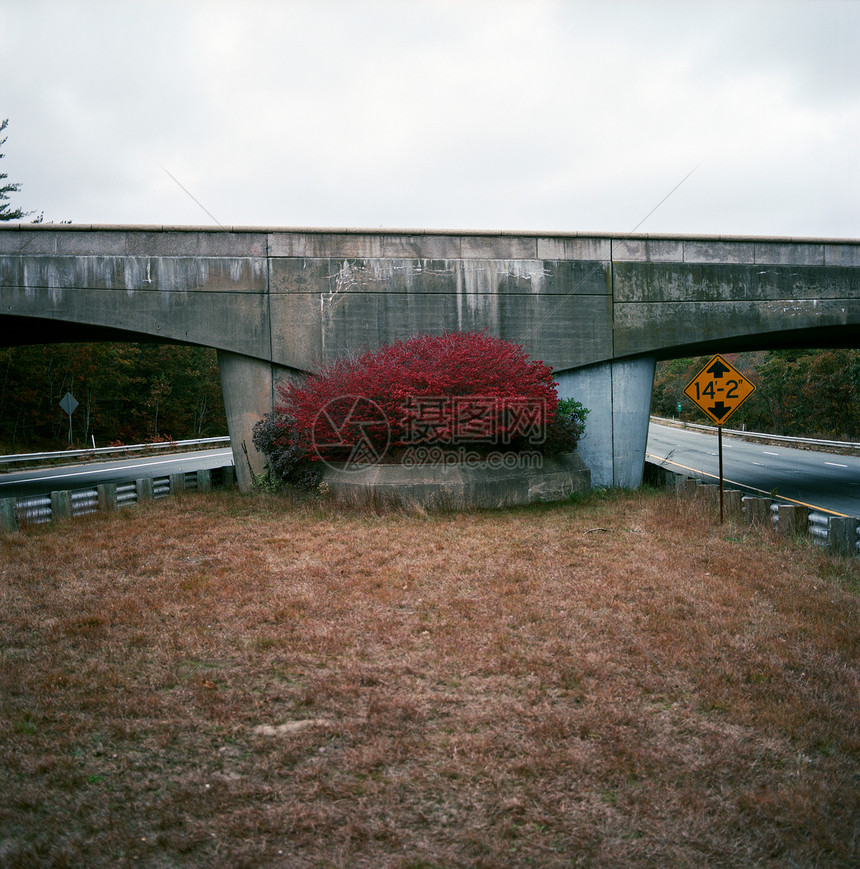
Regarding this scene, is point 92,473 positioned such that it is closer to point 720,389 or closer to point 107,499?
point 107,499

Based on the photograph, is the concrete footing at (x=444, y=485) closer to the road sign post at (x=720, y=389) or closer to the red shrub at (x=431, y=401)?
the red shrub at (x=431, y=401)

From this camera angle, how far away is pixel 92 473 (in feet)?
74.3

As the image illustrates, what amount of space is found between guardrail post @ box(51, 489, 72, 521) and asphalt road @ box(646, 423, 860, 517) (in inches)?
554

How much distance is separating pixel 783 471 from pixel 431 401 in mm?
14640

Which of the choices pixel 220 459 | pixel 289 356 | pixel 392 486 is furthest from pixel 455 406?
pixel 220 459

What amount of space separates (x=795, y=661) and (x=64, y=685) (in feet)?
19.5

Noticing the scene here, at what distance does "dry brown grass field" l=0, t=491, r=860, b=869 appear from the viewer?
10.3ft

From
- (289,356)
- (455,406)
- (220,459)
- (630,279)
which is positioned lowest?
(220,459)

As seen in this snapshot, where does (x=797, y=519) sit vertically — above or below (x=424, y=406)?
below

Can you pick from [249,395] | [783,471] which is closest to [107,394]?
[249,395]

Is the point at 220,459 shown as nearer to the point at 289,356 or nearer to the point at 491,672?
the point at 289,356

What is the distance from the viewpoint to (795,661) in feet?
16.9

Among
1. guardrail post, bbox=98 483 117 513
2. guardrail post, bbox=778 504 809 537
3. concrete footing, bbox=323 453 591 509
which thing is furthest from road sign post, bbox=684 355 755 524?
guardrail post, bbox=98 483 117 513

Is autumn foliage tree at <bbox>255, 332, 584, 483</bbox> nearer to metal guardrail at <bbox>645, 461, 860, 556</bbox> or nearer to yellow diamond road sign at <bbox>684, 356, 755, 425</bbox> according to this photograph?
yellow diamond road sign at <bbox>684, 356, 755, 425</bbox>
